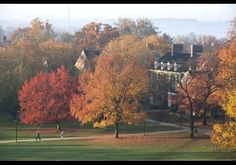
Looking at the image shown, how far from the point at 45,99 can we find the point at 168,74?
14604 millimetres

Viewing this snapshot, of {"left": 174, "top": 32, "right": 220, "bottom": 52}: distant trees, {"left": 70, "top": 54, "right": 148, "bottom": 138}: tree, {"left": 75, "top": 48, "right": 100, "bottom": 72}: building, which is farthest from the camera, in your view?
{"left": 174, "top": 32, "right": 220, "bottom": 52}: distant trees

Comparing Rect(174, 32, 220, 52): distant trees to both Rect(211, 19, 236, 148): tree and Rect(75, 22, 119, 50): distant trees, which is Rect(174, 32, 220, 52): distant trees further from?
Rect(75, 22, 119, 50): distant trees

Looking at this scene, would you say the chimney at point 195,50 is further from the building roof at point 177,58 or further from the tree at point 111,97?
the tree at point 111,97

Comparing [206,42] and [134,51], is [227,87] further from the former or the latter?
[206,42]

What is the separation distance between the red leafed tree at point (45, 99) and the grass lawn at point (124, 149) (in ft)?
13.1

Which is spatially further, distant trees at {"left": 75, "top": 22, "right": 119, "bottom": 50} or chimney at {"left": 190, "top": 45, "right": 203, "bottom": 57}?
distant trees at {"left": 75, "top": 22, "right": 119, "bottom": 50}

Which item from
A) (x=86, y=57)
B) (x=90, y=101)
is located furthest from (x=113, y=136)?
(x=86, y=57)

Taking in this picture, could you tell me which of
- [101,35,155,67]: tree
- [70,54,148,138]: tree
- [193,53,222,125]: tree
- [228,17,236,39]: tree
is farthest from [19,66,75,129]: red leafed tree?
[228,17,236,39]: tree

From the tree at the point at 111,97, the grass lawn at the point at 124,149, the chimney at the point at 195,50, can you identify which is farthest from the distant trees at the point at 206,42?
the grass lawn at the point at 124,149

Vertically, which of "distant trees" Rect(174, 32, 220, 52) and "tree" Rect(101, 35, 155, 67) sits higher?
"distant trees" Rect(174, 32, 220, 52)

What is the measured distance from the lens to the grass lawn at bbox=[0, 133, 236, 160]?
61.0 ft

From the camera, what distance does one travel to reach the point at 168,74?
1502 inches

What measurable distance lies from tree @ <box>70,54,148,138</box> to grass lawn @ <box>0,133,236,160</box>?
141 centimetres

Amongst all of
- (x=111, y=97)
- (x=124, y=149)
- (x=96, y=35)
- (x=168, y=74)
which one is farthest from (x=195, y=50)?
(x=96, y=35)
